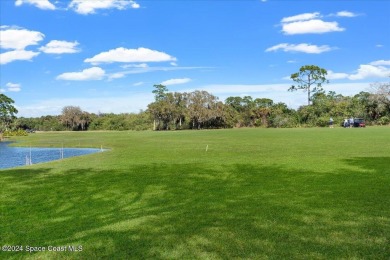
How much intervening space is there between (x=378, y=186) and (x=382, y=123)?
82090mm

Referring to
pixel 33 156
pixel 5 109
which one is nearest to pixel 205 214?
pixel 33 156

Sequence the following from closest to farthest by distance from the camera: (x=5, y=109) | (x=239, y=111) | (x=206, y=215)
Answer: (x=206, y=215), (x=5, y=109), (x=239, y=111)

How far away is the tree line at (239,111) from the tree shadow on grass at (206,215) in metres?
78.6

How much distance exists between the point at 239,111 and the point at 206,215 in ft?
324

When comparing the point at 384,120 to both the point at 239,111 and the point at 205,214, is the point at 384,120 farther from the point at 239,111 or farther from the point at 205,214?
the point at 205,214

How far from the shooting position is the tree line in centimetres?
8550

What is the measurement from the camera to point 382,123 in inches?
3278

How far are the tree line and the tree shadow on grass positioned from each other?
258ft

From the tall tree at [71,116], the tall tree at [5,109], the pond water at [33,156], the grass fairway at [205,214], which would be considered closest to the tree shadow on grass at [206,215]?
the grass fairway at [205,214]

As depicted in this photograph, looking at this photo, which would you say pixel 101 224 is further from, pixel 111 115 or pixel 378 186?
pixel 111 115

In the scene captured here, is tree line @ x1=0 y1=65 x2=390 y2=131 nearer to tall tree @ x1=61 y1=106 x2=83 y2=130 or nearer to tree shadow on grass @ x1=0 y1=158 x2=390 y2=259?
tall tree @ x1=61 y1=106 x2=83 y2=130

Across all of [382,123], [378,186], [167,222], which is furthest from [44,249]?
[382,123]

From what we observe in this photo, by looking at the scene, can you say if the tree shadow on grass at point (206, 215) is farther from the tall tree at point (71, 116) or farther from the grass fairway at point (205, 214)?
the tall tree at point (71, 116)

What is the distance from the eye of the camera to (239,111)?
347ft
